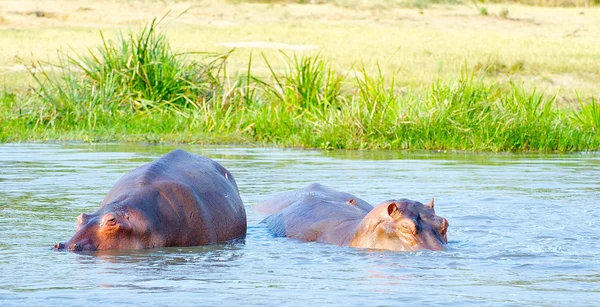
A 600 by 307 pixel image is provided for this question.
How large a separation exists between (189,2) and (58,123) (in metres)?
12.6

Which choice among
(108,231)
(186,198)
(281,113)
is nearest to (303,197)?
(186,198)

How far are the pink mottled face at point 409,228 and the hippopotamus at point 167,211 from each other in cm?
78

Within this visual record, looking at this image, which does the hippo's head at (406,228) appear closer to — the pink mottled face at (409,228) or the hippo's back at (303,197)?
the pink mottled face at (409,228)

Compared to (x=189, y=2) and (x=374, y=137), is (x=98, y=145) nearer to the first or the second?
(x=374, y=137)

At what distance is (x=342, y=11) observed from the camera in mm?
Answer: 23953

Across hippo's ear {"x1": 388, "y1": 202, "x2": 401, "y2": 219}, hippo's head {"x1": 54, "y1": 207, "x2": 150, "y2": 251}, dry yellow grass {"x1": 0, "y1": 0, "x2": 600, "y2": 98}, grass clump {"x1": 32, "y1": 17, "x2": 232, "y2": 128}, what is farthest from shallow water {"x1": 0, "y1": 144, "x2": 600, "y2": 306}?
dry yellow grass {"x1": 0, "y1": 0, "x2": 600, "y2": 98}

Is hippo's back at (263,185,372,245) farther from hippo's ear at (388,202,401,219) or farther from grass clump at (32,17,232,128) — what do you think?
grass clump at (32,17,232,128)

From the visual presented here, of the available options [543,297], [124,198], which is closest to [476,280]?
[543,297]

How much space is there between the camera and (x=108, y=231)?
453 cm

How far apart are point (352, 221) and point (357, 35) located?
15.4 m

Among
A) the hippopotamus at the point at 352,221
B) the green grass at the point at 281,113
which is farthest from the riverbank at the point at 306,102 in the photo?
the hippopotamus at the point at 352,221

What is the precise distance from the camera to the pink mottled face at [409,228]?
4742 mm

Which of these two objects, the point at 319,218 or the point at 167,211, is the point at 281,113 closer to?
the point at 319,218

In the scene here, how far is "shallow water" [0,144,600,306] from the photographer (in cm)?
386
